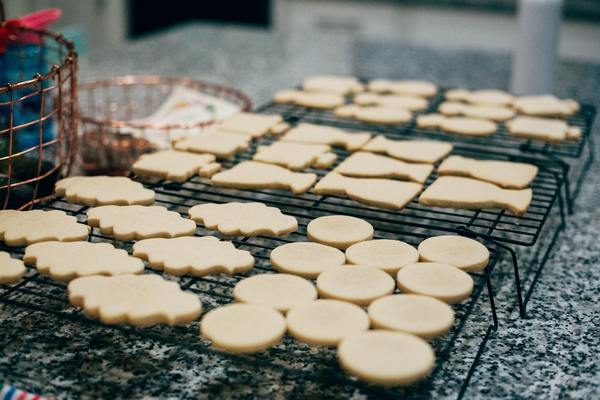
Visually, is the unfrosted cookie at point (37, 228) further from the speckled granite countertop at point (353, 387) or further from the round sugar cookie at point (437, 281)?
the round sugar cookie at point (437, 281)

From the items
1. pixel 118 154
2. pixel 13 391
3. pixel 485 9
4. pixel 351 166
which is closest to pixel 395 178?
pixel 351 166

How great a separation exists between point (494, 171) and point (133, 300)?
59cm

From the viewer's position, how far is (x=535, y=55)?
1.56 m

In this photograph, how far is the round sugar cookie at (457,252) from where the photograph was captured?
80 centimetres

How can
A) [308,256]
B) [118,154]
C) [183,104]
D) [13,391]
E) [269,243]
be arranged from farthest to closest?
[183,104] < [118,154] < [269,243] < [308,256] < [13,391]

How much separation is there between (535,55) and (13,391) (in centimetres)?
127

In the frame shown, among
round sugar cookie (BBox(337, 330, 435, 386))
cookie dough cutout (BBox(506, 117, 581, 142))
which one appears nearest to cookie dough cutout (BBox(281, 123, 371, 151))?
cookie dough cutout (BBox(506, 117, 581, 142))

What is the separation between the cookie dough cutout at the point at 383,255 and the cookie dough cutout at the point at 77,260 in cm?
23

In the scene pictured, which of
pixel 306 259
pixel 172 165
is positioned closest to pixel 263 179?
pixel 172 165

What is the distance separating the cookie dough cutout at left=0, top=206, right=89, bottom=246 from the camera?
822 millimetres

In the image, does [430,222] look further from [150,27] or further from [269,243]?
[150,27]

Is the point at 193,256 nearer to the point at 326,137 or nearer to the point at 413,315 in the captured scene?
the point at 413,315

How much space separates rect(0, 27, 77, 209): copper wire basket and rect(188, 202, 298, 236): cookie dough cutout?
0.21 m

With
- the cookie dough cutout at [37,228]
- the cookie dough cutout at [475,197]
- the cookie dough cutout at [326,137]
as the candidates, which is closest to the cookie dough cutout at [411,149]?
the cookie dough cutout at [326,137]
